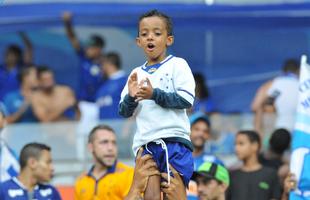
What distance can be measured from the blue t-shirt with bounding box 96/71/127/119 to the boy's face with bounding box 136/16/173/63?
21.6 ft

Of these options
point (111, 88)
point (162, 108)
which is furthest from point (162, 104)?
point (111, 88)

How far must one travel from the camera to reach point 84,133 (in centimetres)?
1359

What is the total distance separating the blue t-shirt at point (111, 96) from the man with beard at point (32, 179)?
3860 mm

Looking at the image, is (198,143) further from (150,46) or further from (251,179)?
(150,46)

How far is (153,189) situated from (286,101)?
6.27 m

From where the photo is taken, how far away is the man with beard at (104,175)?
33.6ft

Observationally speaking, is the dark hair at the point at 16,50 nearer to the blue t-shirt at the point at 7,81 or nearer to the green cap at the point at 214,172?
the blue t-shirt at the point at 7,81

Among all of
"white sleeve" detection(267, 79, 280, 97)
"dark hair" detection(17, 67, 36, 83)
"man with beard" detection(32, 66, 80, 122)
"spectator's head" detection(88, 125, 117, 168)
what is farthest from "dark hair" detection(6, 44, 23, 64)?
"spectator's head" detection(88, 125, 117, 168)

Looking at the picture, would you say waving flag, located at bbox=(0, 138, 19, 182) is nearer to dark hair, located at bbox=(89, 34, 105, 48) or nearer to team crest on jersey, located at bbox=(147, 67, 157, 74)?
team crest on jersey, located at bbox=(147, 67, 157, 74)

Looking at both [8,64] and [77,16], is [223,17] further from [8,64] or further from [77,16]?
[8,64]

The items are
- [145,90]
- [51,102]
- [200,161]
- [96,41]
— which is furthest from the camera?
[96,41]

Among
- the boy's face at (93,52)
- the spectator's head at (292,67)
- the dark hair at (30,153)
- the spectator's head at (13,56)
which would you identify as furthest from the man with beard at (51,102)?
the dark hair at (30,153)

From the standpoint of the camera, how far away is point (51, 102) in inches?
573

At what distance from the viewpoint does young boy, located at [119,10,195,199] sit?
7609mm
